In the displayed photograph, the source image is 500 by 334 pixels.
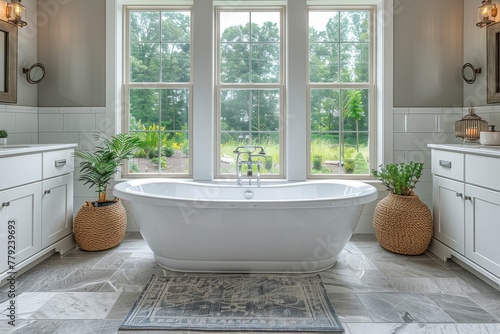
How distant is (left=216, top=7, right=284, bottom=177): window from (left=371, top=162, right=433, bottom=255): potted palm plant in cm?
Result: 121

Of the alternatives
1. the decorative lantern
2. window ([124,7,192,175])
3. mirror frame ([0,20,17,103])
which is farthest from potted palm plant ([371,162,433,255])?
mirror frame ([0,20,17,103])

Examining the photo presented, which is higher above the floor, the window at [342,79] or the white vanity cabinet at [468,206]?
the window at [342,79]

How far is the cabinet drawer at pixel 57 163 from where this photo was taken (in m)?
3.03

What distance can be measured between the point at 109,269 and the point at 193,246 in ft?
2.53

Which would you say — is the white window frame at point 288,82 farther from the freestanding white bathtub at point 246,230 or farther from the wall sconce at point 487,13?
the freestanding white bathtub at point 246,230

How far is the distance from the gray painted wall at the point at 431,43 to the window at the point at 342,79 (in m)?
0.35

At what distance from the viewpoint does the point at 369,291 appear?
2557 mm

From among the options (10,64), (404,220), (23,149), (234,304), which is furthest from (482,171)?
(10,64)

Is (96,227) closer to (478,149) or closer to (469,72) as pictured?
(478,149)

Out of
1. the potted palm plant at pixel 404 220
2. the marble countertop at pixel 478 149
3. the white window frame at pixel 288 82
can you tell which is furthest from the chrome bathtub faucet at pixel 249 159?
the marble countertop at pixel 478 149

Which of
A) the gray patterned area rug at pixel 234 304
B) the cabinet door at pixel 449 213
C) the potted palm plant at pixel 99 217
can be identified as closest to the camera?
the gray patterned area rug at pixel 234 304

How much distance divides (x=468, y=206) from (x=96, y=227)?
10.3ft

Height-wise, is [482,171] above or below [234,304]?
above

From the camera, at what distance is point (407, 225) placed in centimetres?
324
